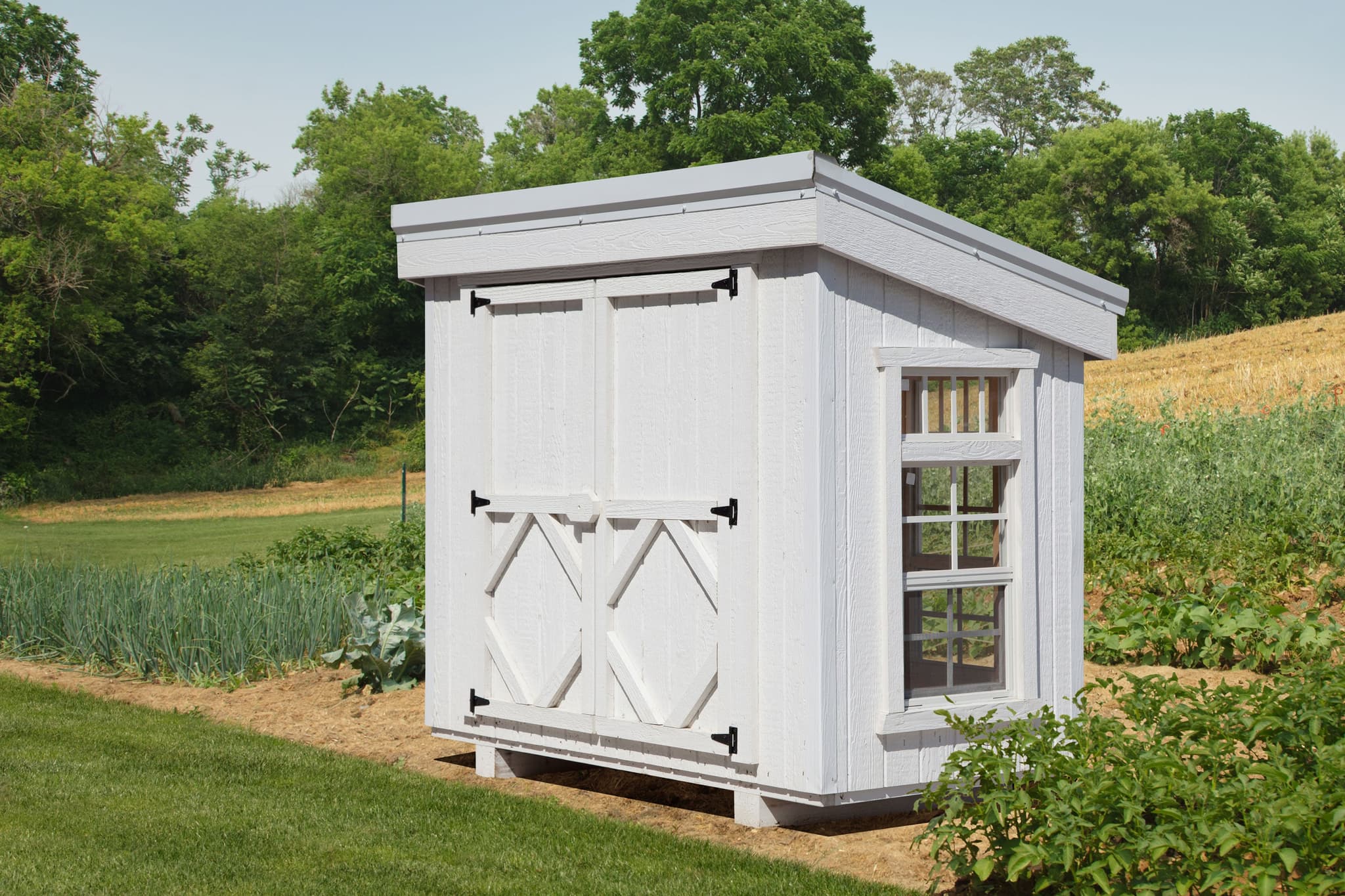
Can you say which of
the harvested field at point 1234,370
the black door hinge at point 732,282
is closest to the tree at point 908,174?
the harvested field at point 1234,370

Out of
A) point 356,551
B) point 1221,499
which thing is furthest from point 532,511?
point 356,551

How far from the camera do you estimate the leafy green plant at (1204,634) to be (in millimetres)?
7242

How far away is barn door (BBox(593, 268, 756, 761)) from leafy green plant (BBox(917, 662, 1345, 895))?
117 cm

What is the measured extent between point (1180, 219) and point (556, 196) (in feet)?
138

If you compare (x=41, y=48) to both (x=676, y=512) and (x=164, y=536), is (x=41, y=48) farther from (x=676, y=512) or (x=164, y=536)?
(x=676, y=512)

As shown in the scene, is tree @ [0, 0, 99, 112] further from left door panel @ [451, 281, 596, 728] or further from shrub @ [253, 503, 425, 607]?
left door panel @ [451, 281, 596, 728]

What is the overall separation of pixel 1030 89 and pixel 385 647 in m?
57.7

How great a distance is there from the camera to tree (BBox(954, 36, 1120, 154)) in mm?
59531

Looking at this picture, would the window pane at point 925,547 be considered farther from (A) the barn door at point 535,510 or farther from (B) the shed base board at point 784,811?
(A) the barn door at point 535,510

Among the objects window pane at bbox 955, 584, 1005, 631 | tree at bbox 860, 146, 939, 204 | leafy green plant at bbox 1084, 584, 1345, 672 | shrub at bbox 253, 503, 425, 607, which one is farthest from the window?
tree at bbox 860, 146, 939, 204

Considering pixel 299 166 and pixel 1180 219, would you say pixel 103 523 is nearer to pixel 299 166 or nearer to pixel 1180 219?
pixel 299 166

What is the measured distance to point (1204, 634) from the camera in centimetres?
748

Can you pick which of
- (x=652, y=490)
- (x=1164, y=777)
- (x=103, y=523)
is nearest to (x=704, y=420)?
(x=652, y=490)

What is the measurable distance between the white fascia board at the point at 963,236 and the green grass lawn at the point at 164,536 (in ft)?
47.3
